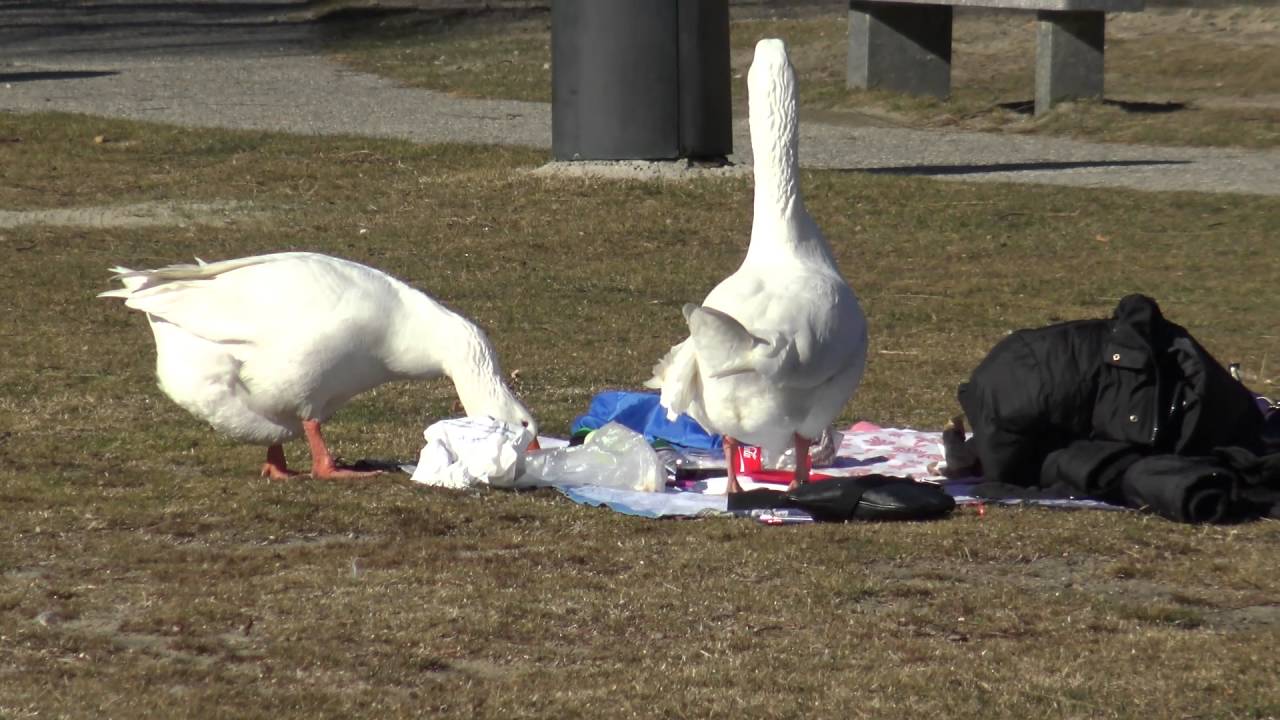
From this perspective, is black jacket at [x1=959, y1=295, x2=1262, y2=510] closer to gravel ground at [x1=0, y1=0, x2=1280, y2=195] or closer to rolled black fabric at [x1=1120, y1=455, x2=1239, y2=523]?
rolled black fabric at [x1=1120, y1=455, x2=1239, y2=523]

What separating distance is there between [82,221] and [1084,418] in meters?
8.99

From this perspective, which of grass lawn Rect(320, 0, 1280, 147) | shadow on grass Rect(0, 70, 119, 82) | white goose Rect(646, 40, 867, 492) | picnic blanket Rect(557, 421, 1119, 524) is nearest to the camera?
white goose Rect(646, 40, 867, 492)

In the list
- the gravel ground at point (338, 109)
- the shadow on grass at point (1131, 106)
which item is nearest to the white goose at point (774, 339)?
the gravel ground at point (338, 109)

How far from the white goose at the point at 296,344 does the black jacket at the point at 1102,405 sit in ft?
5.54

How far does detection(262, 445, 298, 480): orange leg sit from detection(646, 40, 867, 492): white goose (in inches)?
56.9

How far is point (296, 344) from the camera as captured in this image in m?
6.37

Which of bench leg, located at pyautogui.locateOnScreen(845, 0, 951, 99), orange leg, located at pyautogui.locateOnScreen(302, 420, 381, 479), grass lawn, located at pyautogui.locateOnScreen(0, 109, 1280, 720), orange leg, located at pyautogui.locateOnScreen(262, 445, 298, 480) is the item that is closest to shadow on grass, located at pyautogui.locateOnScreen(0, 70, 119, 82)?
bench leg, located at pyautogui.locateOnScreen(845, 0, 951, 99)

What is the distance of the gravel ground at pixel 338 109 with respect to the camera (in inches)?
625

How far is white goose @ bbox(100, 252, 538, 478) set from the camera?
252 inches

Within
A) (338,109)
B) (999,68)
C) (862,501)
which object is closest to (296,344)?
(862,501)

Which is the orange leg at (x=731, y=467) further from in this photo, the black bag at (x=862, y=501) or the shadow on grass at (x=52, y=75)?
the shadow on grass at (x=52, y=75)

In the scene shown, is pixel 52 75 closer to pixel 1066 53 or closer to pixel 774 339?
pixel 1066 53

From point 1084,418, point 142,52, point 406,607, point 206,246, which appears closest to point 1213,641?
point 1084,418

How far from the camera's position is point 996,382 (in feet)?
21.9
